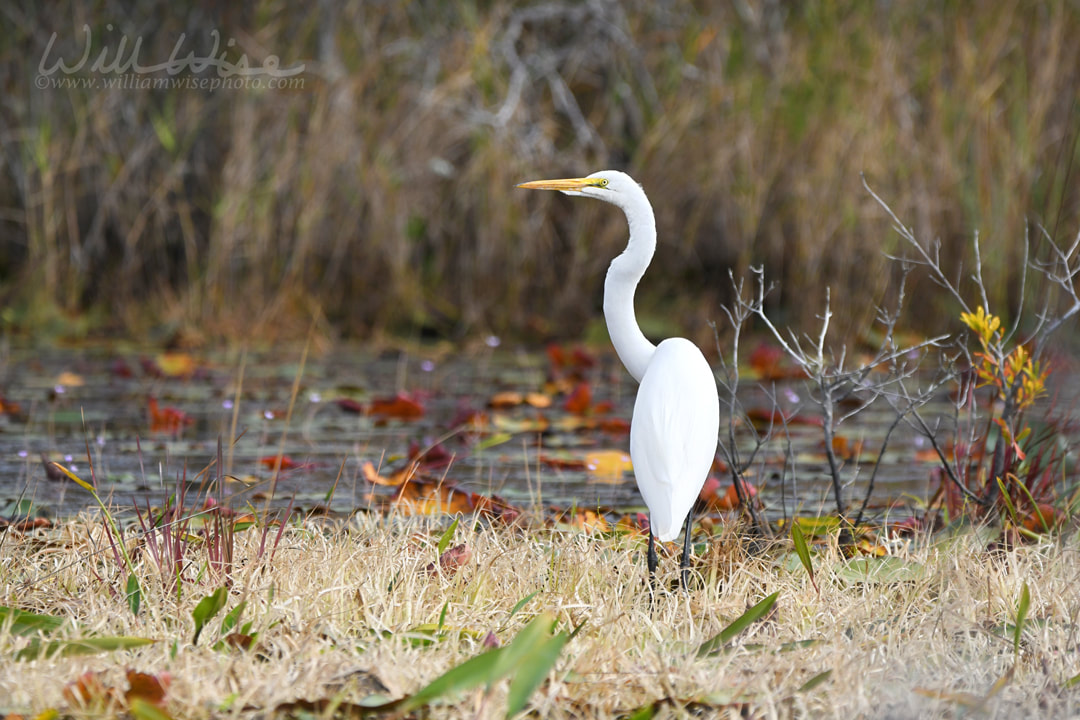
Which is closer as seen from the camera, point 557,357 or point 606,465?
point 606,465

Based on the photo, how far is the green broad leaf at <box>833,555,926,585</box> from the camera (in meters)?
2.61

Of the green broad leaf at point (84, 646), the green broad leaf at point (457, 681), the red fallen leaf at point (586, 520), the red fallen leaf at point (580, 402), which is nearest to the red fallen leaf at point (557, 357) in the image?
the red fallen leaf at point (580, 402)

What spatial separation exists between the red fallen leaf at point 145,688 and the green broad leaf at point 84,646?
157 mm

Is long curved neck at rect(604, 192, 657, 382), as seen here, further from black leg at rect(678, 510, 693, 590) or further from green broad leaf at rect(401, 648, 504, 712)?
green broad leaf at rect(401, 648, 504, 712)

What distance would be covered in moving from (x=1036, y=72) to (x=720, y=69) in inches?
58.7

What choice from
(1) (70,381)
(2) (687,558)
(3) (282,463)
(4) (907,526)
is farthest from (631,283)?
(1) (70,381)

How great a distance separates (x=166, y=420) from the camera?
426 cm

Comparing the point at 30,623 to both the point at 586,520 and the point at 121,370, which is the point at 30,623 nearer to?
the point at 586,520

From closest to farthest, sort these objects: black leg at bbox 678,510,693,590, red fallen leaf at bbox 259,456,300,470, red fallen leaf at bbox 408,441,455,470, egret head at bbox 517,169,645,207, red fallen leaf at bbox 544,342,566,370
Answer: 1. black leg at bbox 678,510,693,590
2. egret head at bbox 517,169,645,207
3. red fallen leaf at bbox 259,456,300,470
4. red fallen leaf at bbox 408,441,455,470
5. red fallen leaf at bbox 544,342,566,370

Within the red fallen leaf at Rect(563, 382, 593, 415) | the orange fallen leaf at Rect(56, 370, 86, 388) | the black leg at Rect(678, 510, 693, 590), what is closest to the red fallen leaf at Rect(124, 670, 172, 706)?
the black leg at Rect(678, 510, 693, 590)

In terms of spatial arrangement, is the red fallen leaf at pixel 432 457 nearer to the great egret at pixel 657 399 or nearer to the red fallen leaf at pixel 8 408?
the great egret at pixel 657 399

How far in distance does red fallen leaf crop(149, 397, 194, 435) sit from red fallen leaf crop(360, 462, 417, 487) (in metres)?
0.76

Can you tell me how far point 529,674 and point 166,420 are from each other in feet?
8.85

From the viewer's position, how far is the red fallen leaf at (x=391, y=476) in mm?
3229
